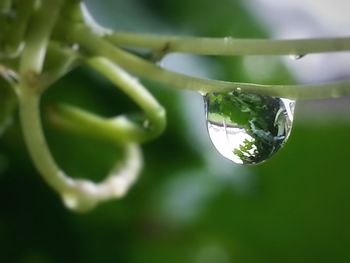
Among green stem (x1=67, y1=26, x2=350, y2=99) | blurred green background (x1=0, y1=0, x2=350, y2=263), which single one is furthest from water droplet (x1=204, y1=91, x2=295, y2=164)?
blurred green background (x1=0, y1=0, x2=350, y2=263)

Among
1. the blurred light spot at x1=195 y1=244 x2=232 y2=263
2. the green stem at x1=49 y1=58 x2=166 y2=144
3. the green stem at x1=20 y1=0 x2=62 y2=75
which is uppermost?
the green stem at x1=20 y1=0 x2=62 y2=75

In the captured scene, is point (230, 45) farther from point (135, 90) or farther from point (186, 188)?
point (186, 188)

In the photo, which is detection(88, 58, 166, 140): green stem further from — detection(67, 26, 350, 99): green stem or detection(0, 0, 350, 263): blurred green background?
detection(0, 0, 350, 263): blurred green background

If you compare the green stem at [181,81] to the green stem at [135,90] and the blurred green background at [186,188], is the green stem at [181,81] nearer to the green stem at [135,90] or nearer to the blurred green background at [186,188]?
the green stem at [135,90]

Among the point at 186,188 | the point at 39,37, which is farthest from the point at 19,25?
the point at 186,188

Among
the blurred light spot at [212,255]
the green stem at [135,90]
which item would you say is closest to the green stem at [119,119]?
the green stem at [135,90]

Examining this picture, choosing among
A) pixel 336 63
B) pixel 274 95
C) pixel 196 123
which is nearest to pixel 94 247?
pixel 196 123

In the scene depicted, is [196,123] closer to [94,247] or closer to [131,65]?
[94,247]
